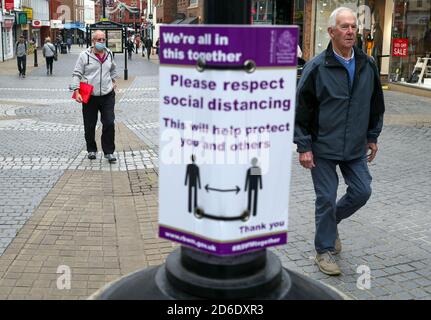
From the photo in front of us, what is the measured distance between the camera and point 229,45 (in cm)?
198

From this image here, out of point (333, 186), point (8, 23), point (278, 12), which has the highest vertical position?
point (278, 12)

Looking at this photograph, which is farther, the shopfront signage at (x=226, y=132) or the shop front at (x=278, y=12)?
the shop front at (x=278, y=12)

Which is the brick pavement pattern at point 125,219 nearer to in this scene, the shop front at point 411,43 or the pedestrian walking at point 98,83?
the pedestrian walking at point 98,83

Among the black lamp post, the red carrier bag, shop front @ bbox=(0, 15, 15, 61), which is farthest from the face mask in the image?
shop front @ bbox=(0, 15, 15, 61)

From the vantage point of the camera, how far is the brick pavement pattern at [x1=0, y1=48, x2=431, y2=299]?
14.7 ft

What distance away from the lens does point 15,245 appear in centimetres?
517

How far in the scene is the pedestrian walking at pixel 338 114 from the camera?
161 inches

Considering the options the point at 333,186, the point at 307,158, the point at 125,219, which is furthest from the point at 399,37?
the point at 307,158

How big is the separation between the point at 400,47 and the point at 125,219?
14809 millimetres

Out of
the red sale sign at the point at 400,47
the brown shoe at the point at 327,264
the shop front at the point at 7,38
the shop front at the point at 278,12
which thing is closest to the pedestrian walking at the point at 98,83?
the brown shoe at the point at 327,264

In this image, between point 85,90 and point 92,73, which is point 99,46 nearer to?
point 92,73

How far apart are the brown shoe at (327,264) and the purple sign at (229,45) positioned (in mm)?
2636

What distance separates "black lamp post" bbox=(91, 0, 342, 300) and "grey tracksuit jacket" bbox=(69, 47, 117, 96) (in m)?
6.24

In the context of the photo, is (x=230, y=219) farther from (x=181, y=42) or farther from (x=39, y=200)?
(x=39, y=200)
